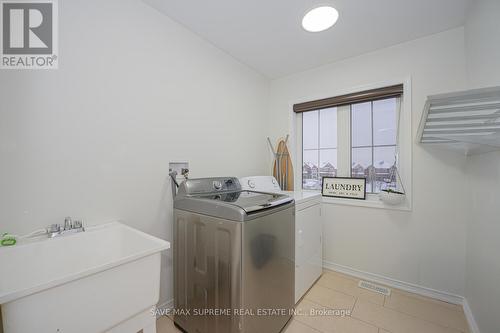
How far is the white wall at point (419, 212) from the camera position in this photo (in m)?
Result: 1.75

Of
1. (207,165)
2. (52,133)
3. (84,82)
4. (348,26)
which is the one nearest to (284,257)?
(207,165)

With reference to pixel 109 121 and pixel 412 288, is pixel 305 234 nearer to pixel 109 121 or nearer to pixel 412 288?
pixel 412 288

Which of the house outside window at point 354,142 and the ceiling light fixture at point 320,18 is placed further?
the house outside window at point 354,142

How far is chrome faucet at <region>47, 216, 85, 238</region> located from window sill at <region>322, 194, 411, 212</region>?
2.30 m

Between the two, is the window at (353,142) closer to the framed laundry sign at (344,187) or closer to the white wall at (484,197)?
the framed laundry sign at (344,187)

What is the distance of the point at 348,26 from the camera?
5.76ft

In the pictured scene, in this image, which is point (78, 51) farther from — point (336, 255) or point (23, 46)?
point (336, 255)

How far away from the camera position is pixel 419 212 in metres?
1.89

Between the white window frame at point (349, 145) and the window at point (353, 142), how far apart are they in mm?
11

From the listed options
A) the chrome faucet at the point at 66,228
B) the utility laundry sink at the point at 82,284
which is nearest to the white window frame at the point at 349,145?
the utility laundry sink at the point at 82,284

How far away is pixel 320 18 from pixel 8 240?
8.14ft

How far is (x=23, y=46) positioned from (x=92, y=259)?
1.27 m

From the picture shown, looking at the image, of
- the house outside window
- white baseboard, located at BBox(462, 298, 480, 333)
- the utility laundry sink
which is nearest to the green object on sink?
the utility laundry sink

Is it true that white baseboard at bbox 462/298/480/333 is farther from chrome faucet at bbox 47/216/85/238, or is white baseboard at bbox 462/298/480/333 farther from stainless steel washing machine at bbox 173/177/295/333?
chrome faucet at bbox 47/216/85/238
